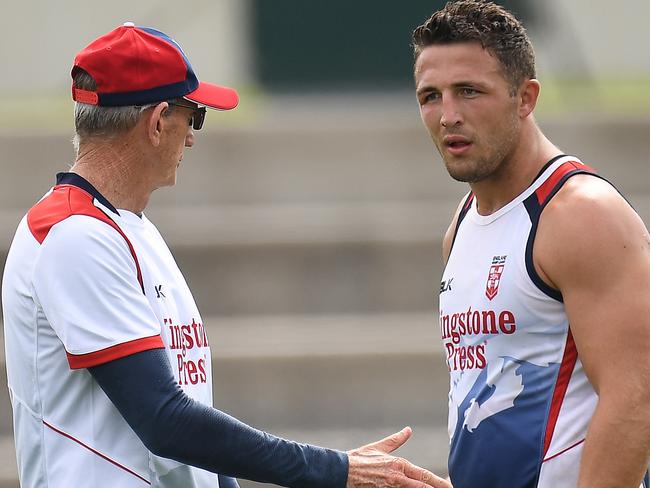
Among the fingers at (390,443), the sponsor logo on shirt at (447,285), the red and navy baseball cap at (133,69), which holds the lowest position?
the fingers at (390,443)

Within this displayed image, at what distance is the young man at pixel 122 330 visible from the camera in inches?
111

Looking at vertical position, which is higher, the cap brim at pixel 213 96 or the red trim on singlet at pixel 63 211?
the cap brim at pixel 213 96

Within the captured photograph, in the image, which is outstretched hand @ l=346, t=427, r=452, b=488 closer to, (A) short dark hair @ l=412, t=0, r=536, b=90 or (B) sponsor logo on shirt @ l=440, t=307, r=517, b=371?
(B) sponsor logo on shirt @ l=440, t=307, r=517, b=371

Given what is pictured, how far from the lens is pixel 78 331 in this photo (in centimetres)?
279

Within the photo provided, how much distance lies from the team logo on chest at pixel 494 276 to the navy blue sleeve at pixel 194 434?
59 cm

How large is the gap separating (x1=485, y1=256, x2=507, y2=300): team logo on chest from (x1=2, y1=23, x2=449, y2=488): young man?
47 cm

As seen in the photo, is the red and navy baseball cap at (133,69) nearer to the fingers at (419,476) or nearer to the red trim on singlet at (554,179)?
the red trim on singlet at (554,179)

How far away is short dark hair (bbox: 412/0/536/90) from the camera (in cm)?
317

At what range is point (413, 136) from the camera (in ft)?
27.2

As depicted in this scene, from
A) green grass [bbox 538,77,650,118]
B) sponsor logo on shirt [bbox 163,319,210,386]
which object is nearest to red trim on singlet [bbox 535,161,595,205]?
sponsor logo on shirt [bbox 163,319,210,386]

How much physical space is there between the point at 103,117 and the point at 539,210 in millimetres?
1150

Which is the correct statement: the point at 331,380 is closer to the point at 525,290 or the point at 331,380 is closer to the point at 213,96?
the point at 213,96

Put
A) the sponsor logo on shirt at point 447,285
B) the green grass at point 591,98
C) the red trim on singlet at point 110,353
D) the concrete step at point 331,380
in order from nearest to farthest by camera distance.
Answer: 1. the red trim on singlet at point 110,353
2. the sponsor logo on shirt at point 447,285
3. the concrete step at point 331,380
4. the green grass at point 591,98

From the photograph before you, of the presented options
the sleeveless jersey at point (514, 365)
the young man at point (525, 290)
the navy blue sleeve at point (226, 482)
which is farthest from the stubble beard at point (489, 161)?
the navy blue sleeve at point (226, 482)
